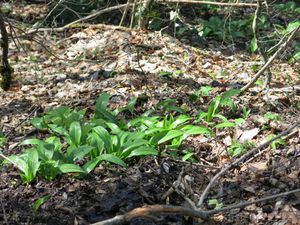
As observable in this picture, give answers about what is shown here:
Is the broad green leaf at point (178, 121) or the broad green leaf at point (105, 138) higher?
the broad green leaf at point (105, 138)

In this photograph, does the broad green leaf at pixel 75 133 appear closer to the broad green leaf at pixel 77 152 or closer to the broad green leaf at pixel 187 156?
the broad green leaf at pixel 77 152

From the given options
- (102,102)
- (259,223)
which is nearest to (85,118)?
(102,102)

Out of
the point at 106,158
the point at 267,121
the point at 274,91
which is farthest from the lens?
the point at 274,91

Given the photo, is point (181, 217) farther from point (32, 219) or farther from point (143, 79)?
point (143, 79)

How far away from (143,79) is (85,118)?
40.4 inches

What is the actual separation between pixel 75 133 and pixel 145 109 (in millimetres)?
1058

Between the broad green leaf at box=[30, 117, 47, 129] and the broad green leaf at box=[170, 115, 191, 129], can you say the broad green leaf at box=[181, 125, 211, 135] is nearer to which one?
the broad green leaf at box=[170, 115, 191, 129]

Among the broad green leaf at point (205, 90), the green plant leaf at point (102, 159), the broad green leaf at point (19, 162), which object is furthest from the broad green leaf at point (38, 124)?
the broad green leaf at point (205, 90)

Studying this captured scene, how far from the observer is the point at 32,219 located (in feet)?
10.3

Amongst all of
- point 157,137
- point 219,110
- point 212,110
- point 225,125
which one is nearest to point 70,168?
point 157,137

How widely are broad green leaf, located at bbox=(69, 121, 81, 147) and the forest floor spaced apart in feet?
1.09

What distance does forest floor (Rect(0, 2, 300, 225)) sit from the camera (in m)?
3.23

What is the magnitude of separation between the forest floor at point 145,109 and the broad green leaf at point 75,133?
0.33 meters

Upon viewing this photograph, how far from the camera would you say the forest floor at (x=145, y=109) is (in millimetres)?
3230
